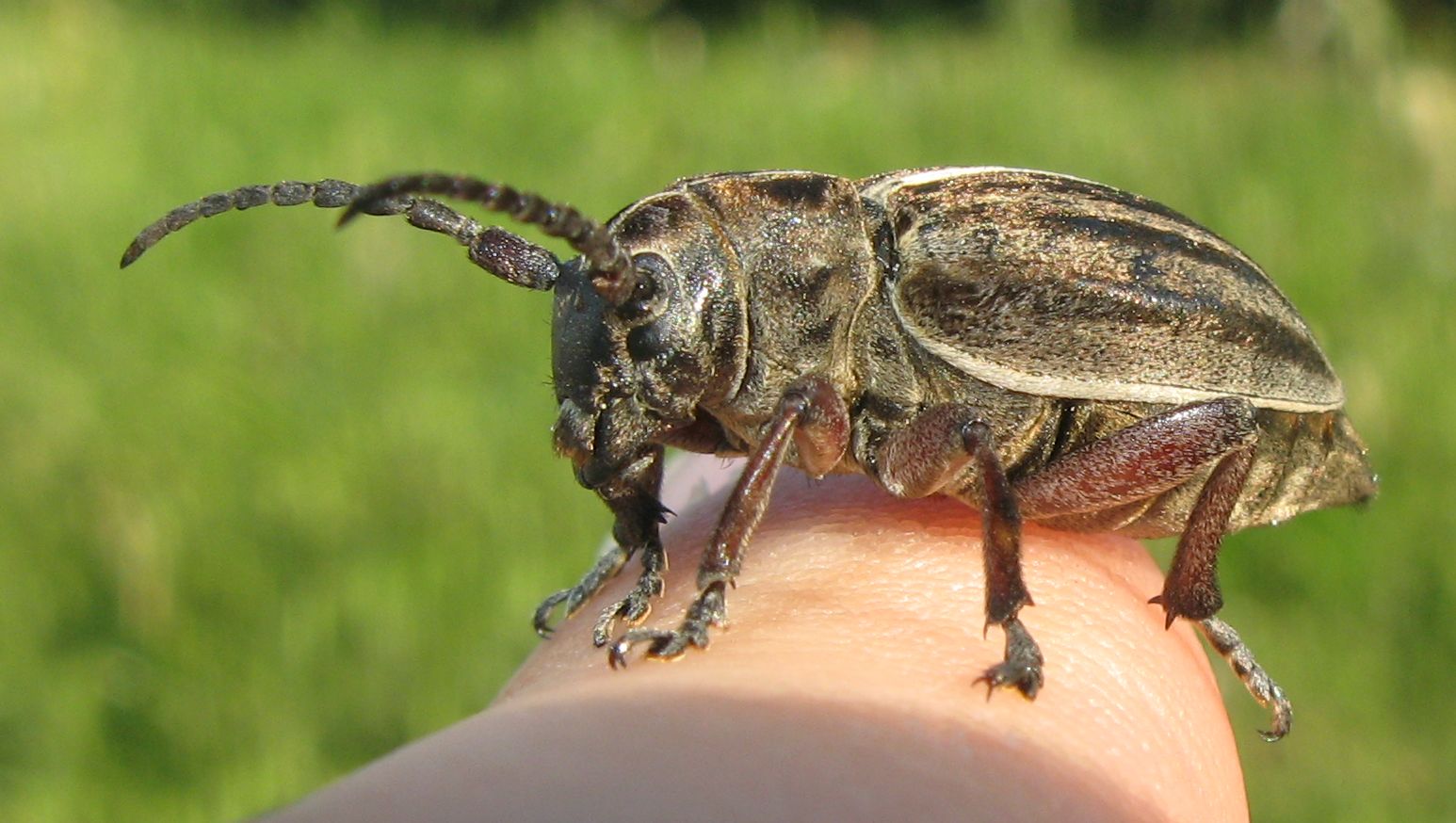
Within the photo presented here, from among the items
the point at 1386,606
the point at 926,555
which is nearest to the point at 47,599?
the point at 926,555

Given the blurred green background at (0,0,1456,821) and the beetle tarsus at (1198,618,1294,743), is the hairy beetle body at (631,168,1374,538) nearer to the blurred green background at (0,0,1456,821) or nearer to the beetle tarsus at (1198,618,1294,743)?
the beetle tarsus at (1198,618,1294,743)

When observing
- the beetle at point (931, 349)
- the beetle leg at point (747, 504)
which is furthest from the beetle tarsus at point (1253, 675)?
the beetle leg at point (747, 504)

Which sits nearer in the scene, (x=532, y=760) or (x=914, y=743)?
(x=532, y=760)

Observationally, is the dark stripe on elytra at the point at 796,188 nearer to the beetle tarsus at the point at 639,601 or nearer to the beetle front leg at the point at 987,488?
the beetle front leg at the point at 987,488

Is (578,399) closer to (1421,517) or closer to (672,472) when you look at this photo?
(672,472)

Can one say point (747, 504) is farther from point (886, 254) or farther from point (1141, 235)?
point (1141, 235)

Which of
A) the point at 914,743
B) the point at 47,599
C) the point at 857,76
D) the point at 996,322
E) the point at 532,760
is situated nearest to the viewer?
the point at 532,760

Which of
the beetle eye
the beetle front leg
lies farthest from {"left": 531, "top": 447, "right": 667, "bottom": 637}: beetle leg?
the beetle front leg
